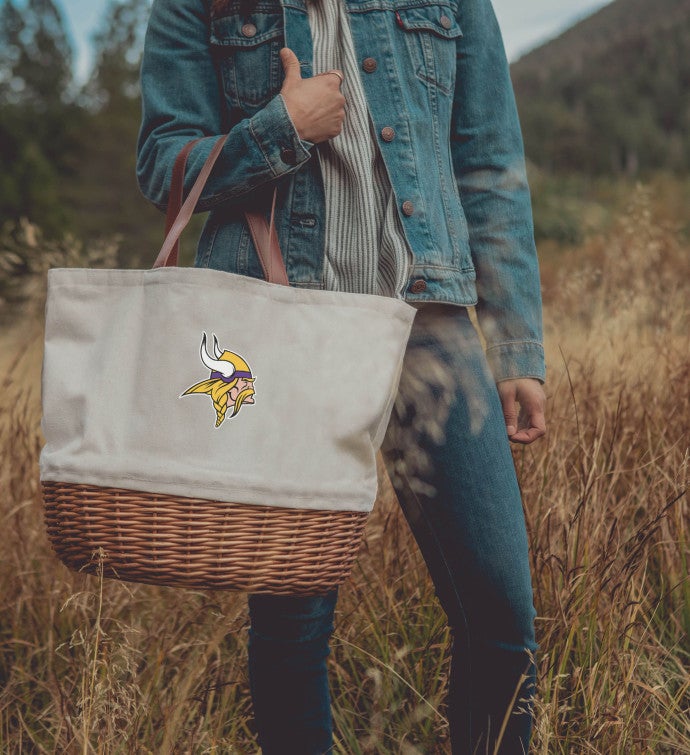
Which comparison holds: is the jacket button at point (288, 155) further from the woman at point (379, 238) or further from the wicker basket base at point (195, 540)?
the wicker basket base at point (195, 540)

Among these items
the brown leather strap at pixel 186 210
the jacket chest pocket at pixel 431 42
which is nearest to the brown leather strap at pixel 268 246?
the brown leather strap at pixel 186 210

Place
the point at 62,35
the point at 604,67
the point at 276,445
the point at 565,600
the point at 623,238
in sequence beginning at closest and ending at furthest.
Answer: the point at 276,445 < the point at 565,600 < the point at 623,238 < the point at 62,35 < the point at 604,67

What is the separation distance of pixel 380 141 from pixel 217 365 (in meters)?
0.48

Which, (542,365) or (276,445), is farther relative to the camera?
(542,365)

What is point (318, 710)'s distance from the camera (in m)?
1.33

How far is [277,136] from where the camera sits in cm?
121

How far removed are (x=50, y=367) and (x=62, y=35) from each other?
3744cm

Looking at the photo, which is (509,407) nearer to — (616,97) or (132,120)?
(132,120)

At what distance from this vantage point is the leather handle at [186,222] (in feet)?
3.93

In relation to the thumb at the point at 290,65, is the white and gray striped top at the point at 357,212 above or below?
below

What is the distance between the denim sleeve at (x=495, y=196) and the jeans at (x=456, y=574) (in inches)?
4.7

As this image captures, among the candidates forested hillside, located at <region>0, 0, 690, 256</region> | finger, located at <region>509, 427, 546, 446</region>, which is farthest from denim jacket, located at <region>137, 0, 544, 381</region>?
forested hillside, located at <region>0, 0, 690, 256</region>

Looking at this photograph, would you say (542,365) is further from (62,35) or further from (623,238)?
(62,35)

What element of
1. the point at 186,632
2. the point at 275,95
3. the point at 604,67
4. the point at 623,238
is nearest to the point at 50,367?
the point at 275,95
